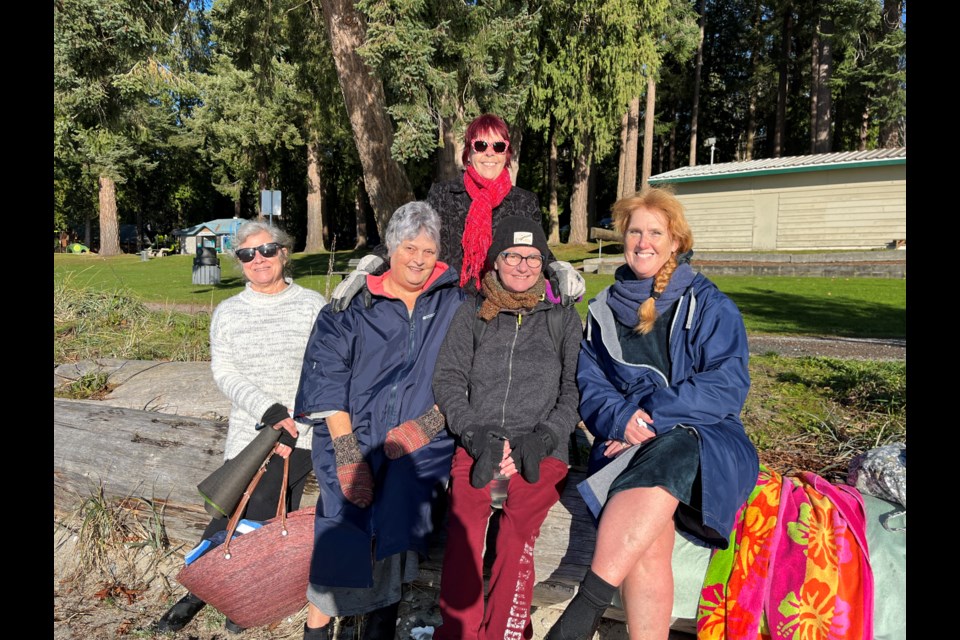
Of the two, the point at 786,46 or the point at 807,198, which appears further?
the point at 786,46

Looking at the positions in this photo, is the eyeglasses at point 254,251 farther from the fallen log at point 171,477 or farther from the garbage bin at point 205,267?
the garbage bin at point 205,267

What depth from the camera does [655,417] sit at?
8.79 ft

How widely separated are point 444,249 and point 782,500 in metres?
2.19

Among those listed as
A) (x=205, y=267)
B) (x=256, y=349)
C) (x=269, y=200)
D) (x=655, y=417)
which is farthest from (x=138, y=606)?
(x=205, y=267)

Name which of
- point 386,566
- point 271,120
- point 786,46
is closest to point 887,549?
point 386,566

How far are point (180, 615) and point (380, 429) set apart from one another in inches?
54.2

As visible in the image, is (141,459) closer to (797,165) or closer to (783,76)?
(797,165)

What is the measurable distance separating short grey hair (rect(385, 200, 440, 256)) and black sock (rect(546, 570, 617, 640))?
167 cm

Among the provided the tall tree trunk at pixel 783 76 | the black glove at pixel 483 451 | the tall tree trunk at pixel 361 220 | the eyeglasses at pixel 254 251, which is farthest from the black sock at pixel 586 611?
the tall tree trunk at pixel 783 76

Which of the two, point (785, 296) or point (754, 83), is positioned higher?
point (754, 83)

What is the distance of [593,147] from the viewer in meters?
21.8
